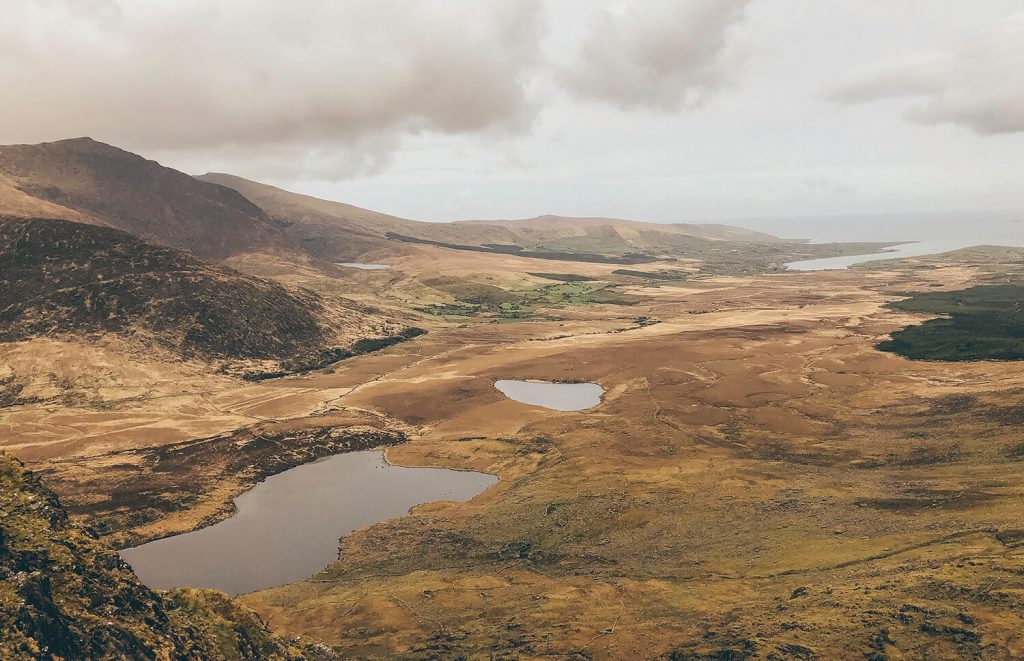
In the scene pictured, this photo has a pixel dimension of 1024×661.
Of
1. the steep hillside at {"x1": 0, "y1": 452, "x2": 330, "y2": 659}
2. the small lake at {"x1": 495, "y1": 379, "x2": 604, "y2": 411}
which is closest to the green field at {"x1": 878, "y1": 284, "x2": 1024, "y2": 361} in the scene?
the small lake at {"x1": 495, "y1": 379, "x2": 604, "y2": 411}

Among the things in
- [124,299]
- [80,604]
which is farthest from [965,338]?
[124,299]

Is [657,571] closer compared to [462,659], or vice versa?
[462,659]

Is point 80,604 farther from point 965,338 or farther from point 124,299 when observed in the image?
point 965,338

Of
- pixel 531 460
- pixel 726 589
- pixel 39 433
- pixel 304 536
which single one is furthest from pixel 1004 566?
pixel 39 433

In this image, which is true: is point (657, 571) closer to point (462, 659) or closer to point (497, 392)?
point (462, 659)

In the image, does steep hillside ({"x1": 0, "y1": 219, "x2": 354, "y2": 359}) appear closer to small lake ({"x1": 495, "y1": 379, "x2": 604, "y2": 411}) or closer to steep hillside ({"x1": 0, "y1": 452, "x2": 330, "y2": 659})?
small lake ({"x1": 495, "y1": 379, "x2": 604, "y2": 411})

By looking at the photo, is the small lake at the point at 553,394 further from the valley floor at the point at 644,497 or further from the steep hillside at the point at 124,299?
the steep hillside at the point at 124,299

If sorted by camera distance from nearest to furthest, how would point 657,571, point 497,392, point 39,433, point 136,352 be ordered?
point 657,571
point 39,433
point 497,392
point 136,352
